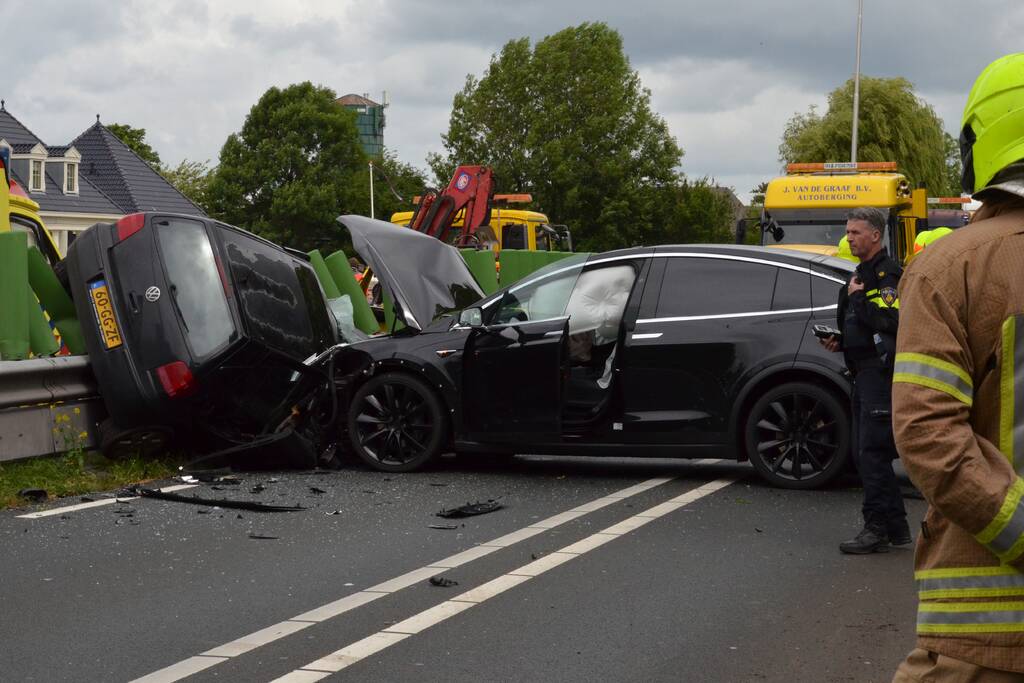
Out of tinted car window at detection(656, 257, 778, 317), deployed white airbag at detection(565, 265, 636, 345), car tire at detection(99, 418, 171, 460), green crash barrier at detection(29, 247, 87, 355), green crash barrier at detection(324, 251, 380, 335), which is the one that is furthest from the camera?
green crash barrier at detection(324, 251, 380, 335)

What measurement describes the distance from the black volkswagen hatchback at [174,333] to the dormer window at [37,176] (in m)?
61.5

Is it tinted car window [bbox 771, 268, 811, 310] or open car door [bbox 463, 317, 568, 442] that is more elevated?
tinted car window [bbox 771, 268, 811, 310]

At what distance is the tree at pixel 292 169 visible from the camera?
78250 mm

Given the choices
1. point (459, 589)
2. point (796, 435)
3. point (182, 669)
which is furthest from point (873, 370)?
point (182, 669)

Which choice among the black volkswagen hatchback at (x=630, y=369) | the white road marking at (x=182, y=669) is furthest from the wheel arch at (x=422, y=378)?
the white road marking at (x=182, y=669)

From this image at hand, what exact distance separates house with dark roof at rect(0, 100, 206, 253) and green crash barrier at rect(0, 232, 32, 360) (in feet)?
179

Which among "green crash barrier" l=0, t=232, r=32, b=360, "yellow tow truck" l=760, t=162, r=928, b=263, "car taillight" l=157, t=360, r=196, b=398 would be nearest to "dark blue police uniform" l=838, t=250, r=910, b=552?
"car taillight" l=157, t=360, r=196, b=398

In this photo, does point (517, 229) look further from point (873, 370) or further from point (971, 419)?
point (971, 419)

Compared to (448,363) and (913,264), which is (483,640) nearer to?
(913,264)

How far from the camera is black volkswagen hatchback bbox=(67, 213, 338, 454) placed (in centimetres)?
1045

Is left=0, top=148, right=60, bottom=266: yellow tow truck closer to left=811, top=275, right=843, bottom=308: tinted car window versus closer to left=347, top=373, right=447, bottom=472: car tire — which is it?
left=347, top=373, right=447, bottom=472: car tire

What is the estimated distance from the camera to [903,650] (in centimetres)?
555

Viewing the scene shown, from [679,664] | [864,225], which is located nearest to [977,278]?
[679,664]

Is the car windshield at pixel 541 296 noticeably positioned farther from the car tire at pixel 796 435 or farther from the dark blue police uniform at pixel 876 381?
the dark blue police uniform at pixel 876 381
